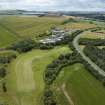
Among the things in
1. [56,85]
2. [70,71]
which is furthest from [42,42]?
[56,85]

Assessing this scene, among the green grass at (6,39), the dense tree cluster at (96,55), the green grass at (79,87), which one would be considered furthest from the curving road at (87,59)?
the green grass at (6,39)

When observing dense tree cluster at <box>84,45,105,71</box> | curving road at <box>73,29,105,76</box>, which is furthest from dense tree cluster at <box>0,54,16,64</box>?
dense tree cluster at <box>84,45,105,71</box>

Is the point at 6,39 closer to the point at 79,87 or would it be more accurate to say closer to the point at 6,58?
the point at 6,58

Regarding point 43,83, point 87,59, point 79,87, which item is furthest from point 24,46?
point 79,87

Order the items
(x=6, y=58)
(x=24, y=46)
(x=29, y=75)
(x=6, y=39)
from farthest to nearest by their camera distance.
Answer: (x=6, y=39)
(x=24, y=46)
(x=6, y=58)
(x=29, y=75)

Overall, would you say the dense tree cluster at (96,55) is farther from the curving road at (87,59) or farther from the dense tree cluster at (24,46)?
the dense tree cluster at (24,46)

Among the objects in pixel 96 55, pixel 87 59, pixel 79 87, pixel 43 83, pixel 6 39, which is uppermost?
pixel 79 87
